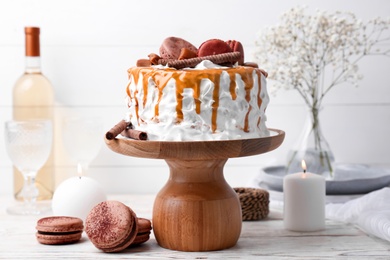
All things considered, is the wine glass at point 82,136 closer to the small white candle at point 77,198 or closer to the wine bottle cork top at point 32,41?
the wine bottle cork top at point 32,41

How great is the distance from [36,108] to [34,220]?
1.34 feet

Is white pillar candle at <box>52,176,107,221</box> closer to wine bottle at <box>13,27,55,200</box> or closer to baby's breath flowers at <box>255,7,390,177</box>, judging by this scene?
wine bottle at <box>13,27,55,200</box>

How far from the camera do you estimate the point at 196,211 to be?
4.36 feet

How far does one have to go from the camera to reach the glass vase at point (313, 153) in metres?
1.86

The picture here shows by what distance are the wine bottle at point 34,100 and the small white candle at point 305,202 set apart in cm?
73

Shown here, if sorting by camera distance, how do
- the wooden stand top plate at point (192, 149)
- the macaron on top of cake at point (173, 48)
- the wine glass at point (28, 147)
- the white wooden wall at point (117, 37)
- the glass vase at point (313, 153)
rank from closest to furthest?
1. the wooden stand top plate at point (192, 149)
2. the macaron on top of cake at point (173, 48)
3. the wine glass at point (28, 147)
4. the glass vase at point (313, 153)
5. the white wooden wall at point (117, 37)

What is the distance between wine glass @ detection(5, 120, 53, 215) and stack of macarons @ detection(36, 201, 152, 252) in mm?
367

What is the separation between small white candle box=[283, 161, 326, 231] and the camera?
1516 mm

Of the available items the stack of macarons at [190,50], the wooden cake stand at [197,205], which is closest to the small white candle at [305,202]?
the wooden cake stand at [197,205]

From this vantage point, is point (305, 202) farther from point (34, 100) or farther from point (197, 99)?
point (34, 100)

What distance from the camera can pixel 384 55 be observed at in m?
2.07

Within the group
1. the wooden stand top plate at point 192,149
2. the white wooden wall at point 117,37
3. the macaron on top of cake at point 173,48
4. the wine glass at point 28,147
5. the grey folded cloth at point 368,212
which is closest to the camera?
the wooden stand top plate at point 192,149

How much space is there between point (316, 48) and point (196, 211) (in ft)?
2.40

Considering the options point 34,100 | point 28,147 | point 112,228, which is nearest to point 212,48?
point 112,228
